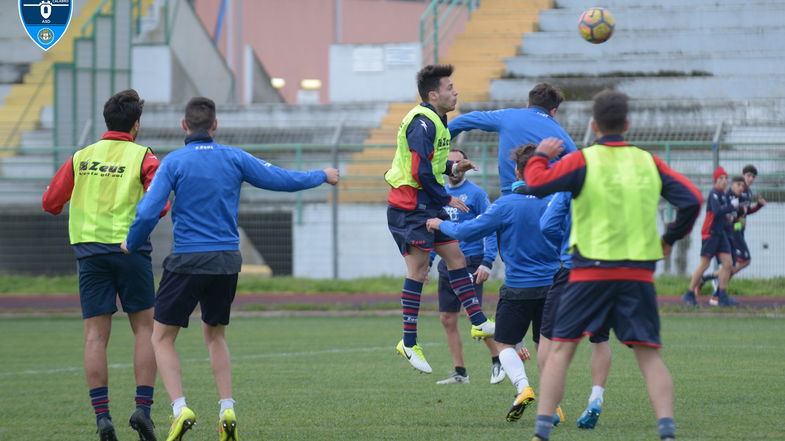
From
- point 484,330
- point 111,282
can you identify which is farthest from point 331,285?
point 111,282

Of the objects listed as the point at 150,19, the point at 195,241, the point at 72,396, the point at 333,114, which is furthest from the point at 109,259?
the point at 150,19

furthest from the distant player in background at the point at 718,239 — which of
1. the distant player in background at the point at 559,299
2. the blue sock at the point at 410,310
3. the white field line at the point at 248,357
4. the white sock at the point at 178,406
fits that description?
the white sock at the point at 178,406

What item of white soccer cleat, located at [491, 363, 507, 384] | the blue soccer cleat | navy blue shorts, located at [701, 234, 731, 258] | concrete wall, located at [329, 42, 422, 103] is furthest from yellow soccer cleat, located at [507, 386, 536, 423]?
concrete wall, located at [329, 42, 422, 103]

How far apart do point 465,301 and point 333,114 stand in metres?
18.7

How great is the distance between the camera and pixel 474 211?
1162 centimetres

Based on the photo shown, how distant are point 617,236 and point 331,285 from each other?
16.1 metres

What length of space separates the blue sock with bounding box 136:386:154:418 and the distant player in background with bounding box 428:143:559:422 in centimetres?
236

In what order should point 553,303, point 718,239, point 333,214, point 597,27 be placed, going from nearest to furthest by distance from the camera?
point 553,303, point 597,27, point 718,239, point 333,214

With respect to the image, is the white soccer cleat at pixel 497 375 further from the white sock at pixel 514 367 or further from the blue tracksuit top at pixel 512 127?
the white sock at pixel 514 367

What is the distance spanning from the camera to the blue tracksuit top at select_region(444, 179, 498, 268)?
10953 mm

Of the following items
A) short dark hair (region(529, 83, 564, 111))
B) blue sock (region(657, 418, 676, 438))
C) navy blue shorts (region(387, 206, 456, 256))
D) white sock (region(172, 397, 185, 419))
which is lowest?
white sock (region(172, 397, 185, 419))

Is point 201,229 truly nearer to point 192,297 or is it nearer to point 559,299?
point 192,297

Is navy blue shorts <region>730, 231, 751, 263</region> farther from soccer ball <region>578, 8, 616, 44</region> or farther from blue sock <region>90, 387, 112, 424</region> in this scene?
blue sock <region>90, 387, 112, 424</region>

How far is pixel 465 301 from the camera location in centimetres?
1020
